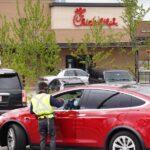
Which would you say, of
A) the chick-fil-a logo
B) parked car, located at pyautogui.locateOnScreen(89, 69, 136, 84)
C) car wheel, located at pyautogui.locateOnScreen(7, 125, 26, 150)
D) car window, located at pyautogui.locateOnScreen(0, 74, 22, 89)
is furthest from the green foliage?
car wheel, located at pyautogui.locateOnScreen(7, 125, 26, 150)

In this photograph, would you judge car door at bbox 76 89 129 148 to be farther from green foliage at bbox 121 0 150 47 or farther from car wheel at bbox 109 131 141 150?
green foliage at bbox 121 0 150 47

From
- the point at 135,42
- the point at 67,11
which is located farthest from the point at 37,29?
the point at 67,11

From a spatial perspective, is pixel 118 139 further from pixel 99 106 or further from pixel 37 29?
pixel 37 29

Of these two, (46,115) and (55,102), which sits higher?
(55,102)

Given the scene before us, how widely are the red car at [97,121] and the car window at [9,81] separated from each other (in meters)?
2.32

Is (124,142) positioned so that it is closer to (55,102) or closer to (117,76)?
(55,102)

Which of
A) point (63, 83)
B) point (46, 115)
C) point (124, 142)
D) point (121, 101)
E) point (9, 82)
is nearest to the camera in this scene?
point (124, 142)

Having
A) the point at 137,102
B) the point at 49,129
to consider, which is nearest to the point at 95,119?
the point at 137,102

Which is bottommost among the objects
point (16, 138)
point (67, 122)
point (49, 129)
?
point (16, 138)

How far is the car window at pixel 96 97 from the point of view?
1023cm

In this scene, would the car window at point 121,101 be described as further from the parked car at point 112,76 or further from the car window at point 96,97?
the parked car at point 112,76

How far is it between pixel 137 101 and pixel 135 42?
2334 centimetres

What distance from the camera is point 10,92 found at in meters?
13.5

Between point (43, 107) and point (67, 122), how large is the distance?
1.77 ft
